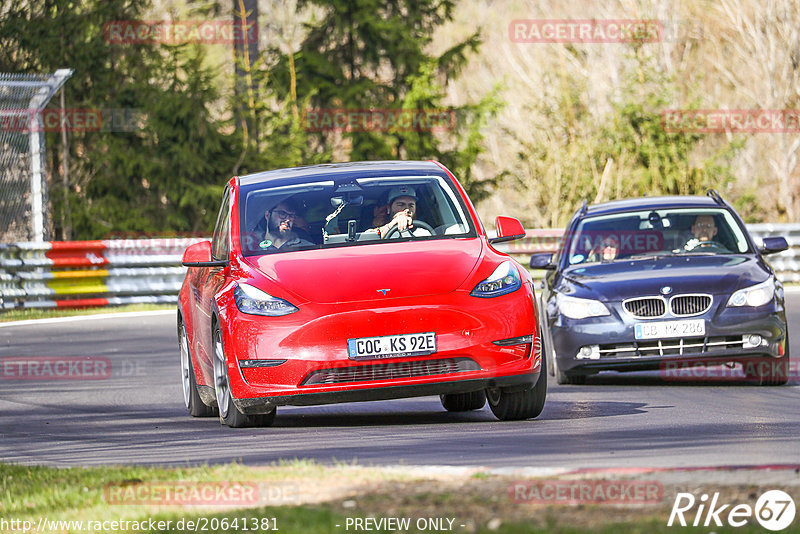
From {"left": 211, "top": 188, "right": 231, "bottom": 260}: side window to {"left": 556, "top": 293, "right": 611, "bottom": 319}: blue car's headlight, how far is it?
9.91 feet

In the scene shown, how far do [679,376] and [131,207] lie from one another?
18.1 metres

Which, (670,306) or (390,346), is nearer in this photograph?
(390,346)

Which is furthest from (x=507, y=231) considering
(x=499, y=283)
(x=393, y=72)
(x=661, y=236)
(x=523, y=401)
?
(x=393, y=72)

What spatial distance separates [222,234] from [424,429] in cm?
234

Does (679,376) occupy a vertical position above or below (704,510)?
below

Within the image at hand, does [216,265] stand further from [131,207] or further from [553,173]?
[553,173]

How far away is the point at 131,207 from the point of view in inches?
1175

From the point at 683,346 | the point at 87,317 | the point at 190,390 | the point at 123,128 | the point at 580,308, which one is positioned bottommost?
the point at 87,317

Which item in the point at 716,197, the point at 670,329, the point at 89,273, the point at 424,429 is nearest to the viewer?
the point at 424,429

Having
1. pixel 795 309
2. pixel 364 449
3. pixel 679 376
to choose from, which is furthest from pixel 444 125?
pixel 364 449

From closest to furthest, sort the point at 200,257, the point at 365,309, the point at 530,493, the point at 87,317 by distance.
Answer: the point at 530,493
the point at 365,309
the point at 200,257
the point at 87,317

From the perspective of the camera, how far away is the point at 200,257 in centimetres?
1041

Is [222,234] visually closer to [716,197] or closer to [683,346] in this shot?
[683,346]

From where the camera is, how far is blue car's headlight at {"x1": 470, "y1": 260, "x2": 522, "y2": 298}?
364 inches
